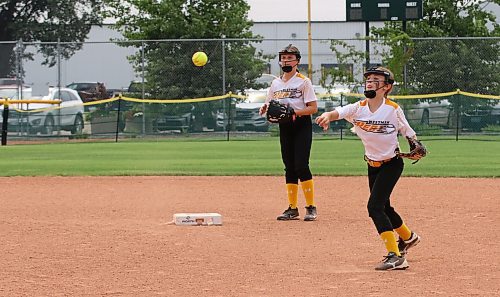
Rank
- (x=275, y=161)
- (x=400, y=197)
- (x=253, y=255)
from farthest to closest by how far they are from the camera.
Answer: (x=275, y=161), (x=400, y=197), (x=253, y=255)

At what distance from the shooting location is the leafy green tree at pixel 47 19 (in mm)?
44938

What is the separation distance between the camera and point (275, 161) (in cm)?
1942

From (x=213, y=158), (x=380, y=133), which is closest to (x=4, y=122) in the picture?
(x=213, y=158)

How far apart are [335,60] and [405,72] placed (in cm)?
235

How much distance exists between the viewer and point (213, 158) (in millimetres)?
20438

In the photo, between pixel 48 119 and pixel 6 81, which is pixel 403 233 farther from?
pixel 6 81

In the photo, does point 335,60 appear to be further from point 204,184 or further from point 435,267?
point 435,267

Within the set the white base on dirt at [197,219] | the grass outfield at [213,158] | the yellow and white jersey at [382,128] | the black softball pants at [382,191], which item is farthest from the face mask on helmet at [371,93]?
the grass outfield at [213,158]

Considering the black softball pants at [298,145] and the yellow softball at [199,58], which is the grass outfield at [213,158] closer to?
the yellow softball at [199,58]

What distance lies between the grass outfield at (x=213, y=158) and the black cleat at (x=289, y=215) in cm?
568

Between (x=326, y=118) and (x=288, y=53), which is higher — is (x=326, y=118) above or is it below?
below

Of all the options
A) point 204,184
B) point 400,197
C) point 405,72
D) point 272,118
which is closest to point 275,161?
point 204,184

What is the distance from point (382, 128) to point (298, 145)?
A: 111 inches

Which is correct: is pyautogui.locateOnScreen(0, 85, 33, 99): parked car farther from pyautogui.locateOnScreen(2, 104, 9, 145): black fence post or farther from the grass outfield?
the grass outfield
